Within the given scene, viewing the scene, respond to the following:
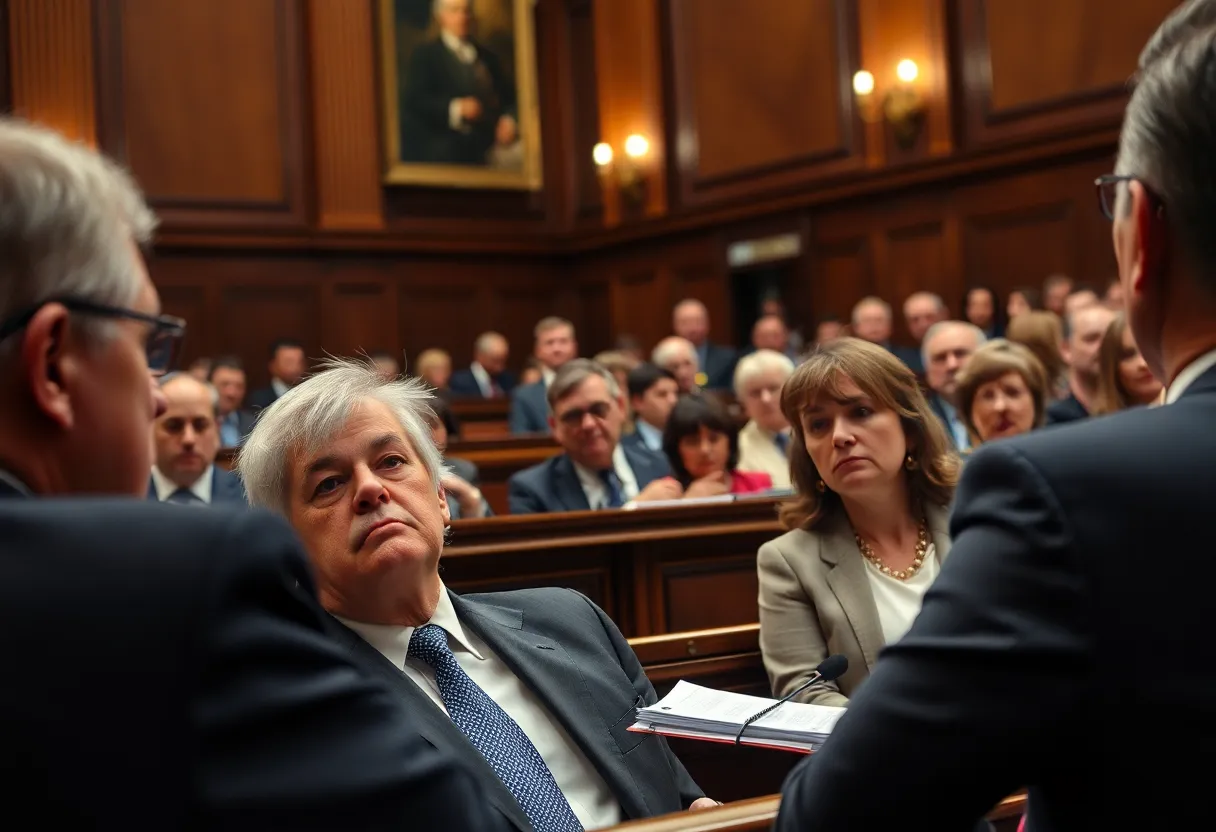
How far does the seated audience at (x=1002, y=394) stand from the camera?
16.4 ft

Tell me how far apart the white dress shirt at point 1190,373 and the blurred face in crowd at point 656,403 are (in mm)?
5663

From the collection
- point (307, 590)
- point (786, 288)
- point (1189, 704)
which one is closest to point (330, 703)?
point (307, 590)

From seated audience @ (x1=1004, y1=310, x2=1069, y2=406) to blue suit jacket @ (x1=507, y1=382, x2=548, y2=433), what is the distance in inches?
140

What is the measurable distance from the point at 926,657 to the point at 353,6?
12.3m

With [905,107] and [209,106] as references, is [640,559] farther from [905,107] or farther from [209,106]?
[209,106]

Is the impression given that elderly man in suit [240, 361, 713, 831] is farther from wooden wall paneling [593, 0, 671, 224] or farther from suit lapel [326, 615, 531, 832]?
wooden wall paneling [593, 0, 671, 224]

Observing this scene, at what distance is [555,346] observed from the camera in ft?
30.0

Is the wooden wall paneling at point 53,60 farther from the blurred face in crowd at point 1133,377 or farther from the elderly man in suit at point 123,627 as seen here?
the elderly man in suit at point 123,627

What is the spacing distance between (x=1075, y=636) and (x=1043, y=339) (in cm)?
580

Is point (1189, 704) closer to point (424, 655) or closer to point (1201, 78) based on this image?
point (1201, 78)

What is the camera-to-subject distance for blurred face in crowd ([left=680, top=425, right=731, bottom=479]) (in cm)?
553

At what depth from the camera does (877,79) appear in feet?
34.2

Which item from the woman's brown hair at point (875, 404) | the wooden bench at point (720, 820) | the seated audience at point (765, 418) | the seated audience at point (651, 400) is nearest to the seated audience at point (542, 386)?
the seated audience at point (651, 400)

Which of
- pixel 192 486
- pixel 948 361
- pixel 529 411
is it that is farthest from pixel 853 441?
pixel 529 411
